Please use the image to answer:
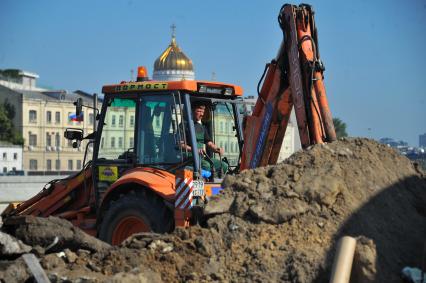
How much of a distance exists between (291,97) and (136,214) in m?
2.42

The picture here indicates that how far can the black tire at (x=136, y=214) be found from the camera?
934 cm

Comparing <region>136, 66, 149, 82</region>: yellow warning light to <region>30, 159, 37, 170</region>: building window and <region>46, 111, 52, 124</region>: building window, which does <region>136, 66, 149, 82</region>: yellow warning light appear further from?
<region>46, 111, 52, 124</region>: building window

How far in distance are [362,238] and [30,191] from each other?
2544cm

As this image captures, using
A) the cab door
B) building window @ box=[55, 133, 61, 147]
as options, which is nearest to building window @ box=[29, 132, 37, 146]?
building window @ box=[55, 133, 61, 147]

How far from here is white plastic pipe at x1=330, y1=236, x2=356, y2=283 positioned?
269 inches

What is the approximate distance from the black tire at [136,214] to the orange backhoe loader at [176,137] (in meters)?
0.01

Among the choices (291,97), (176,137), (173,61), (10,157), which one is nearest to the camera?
(291,97)

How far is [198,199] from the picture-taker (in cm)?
922

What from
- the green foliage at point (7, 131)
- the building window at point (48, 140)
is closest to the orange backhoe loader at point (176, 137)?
the green foliage at point (7, 131)

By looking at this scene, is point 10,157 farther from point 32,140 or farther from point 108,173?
point 108,173

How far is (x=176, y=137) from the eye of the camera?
32.7 ft

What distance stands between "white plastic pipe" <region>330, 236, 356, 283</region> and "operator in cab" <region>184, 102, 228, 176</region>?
3.34 metres

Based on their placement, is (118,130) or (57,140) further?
(57,140)

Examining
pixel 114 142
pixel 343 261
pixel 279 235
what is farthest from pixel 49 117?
pixel 343 261
